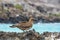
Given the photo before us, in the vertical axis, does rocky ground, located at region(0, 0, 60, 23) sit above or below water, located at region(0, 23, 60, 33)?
above

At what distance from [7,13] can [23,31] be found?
48 centimetres

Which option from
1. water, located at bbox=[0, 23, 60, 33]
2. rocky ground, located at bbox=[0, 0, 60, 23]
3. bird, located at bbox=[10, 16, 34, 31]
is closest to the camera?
bird, located at bbox=[10, 16, 34, 31]

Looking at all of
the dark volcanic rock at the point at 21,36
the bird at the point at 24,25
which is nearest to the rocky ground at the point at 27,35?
the dark volcanic rock at the point at 21,36

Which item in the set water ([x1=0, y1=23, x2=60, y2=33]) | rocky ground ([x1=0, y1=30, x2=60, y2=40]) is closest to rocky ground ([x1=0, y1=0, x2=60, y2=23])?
water ([x1=0, y1=23, x2=60, y2=33])

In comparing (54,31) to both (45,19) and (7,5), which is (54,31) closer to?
(45,19)

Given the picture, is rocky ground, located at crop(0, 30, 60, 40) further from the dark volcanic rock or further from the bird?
the bird

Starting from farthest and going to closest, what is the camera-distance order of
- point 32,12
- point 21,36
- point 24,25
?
point 32,12 → point 21,36 → point 24,25

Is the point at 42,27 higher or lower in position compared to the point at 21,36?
higher

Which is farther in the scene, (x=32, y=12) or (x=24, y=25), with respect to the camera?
(x=32, y=12)

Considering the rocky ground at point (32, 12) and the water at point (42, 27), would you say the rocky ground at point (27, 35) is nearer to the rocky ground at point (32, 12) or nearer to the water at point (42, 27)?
the water at point (42, 27)

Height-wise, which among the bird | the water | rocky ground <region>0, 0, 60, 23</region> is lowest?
the water

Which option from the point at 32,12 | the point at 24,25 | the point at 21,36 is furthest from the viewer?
the point at 32,12

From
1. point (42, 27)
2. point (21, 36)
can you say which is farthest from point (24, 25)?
point (42, 27)

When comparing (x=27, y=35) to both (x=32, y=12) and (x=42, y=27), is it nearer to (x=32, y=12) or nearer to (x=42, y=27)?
(x=42, y=27)
